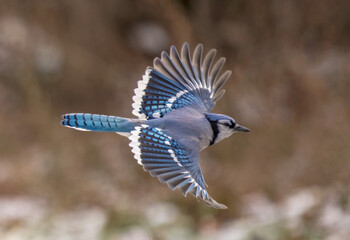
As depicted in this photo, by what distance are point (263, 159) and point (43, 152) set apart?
2278 mm

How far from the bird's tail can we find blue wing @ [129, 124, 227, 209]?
0.07 metres

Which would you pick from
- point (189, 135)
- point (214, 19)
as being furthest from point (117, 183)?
point (189, 135)

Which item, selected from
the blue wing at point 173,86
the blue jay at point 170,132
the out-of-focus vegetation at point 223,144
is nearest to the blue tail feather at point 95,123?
the blue jay at point 170,132

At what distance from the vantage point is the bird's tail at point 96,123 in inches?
71.9

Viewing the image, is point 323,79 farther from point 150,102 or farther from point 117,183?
point 150,102

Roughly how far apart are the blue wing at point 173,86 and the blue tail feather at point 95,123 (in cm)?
21

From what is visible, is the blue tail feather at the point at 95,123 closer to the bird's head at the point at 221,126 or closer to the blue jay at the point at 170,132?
the blue jay at the point at 170,132

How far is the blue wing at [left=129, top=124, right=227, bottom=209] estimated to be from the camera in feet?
6.22

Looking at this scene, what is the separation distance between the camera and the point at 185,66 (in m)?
2.37

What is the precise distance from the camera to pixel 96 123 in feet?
6.38

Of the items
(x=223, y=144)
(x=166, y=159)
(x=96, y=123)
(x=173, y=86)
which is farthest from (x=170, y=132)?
(x=223, y=144)

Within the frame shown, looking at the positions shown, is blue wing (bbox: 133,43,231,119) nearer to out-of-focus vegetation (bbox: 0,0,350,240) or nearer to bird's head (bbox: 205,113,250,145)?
bird's head (bbox: 205,113,250,145)

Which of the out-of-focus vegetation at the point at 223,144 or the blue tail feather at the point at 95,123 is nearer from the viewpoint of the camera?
the blue tail feather at the point at 95,123

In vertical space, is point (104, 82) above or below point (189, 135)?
above
